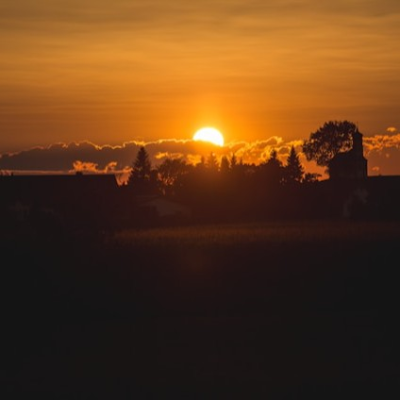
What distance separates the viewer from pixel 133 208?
90.1m

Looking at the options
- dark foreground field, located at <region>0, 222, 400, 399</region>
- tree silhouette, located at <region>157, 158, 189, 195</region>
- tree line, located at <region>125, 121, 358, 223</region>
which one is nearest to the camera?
dark foreground field, located at <region>0, 222, 400, 399</region>

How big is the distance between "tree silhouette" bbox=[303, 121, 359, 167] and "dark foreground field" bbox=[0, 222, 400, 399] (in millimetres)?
76097

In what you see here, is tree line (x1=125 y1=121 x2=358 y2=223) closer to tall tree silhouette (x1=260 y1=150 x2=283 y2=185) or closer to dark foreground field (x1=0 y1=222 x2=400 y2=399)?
tall tree silhouette (x1=260 y1=150 x2=283 y2=185)

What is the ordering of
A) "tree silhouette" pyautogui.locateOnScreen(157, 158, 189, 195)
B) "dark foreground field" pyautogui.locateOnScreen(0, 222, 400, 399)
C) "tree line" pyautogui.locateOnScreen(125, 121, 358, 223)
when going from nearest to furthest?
1. "dark foreground field" pyautogui.locateOnScreen(0, 222, 400, 399)
2. "tree line" pyautogui.locateOnScreen(125, 121, 358, 223)
3. "tree silhouette" pyautogui.locateOnScreen(157, 158, 189, 195)

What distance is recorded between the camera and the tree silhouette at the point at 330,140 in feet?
375

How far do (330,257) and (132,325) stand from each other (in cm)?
921

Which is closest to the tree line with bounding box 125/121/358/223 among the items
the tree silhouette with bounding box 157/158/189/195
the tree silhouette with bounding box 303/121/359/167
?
the tree silhouette with bounding box 303/121/359/167

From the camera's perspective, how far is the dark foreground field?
20281 millimetres

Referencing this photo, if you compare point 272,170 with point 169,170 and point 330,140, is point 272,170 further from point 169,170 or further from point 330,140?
point 169,170

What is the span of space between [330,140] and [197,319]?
85.1m

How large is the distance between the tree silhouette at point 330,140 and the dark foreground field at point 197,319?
76097 millimetres

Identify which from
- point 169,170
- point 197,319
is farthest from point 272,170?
point 197,319

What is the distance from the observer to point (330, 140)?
375 feet

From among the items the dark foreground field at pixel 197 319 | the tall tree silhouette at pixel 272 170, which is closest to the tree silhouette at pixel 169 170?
the tall tree silhouette at pixel 272 170
